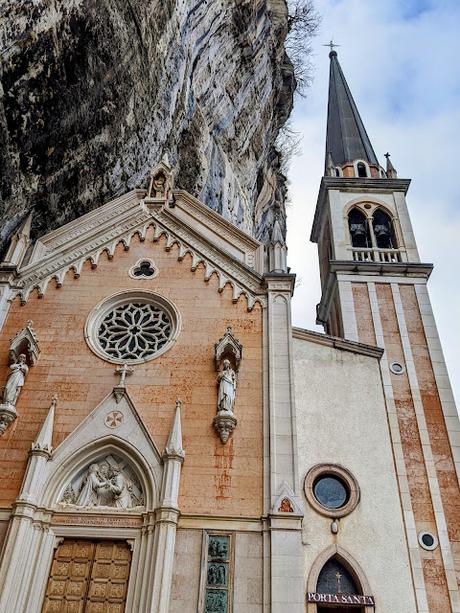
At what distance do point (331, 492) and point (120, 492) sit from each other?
15.8 ft

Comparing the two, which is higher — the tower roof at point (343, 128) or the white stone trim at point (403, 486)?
the tower roof at point (343, 128)

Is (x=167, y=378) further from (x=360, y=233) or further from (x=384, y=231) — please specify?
(x=384, y=231)

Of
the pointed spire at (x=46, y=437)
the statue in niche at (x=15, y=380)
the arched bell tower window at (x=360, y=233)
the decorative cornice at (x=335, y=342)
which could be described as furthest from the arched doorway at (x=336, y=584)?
the arched bell tower window at (x=360, y=233)

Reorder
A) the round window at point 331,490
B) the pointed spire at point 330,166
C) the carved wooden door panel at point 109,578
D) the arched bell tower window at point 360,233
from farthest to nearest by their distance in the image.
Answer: the pointed spire at point 330,166, the arched bell tower window at point 360,233, the round window at point 331,490, the carved wooden door panel at point 109,578

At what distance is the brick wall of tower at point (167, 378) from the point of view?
11.5 metres

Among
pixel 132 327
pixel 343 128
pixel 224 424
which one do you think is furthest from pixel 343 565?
pixel 343 128

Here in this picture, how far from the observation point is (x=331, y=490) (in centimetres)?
1315

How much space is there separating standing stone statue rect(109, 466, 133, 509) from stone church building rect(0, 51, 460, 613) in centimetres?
4

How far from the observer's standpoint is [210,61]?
22.8 metres

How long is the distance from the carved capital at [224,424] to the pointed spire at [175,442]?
0.76 meters

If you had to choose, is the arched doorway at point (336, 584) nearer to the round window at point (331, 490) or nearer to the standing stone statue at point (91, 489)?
the round window at point (331, 490)

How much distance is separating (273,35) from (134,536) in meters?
25.2

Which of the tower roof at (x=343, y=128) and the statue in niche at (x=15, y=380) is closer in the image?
the statue in niche at (x=15, y=380)

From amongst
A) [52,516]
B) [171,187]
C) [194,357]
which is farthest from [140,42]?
[52,516]
